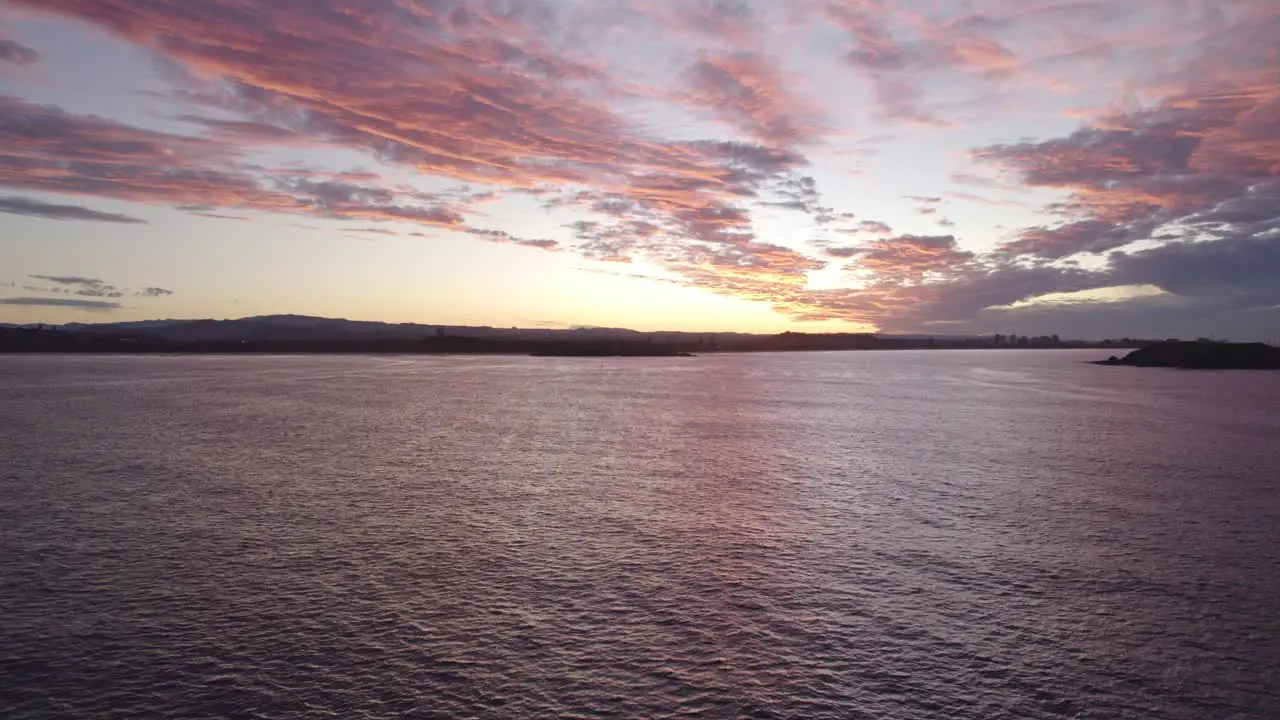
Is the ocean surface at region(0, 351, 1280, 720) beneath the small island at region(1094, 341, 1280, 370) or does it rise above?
beneath

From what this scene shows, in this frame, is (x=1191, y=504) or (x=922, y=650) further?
(x=1191, y=504)

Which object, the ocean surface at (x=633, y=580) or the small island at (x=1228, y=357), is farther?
the small island at (x=1228, y=357)

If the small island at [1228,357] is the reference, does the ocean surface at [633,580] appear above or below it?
below

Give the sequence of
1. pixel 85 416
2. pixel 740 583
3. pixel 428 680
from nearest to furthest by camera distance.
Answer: pixel 428 680 → pixel 740 583 → pixel 85 416

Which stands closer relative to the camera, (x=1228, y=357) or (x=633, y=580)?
(x=633, y=580)

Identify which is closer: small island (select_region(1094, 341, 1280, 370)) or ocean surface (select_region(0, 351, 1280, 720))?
ocean surface (select_region(0, 351, 1280, 720))

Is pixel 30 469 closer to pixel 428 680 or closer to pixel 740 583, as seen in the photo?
pixel 428 680

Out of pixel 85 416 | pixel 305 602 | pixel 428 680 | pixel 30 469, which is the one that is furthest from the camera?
pixel 85 416

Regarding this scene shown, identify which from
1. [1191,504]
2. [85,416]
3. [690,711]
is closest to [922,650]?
[690,711]
